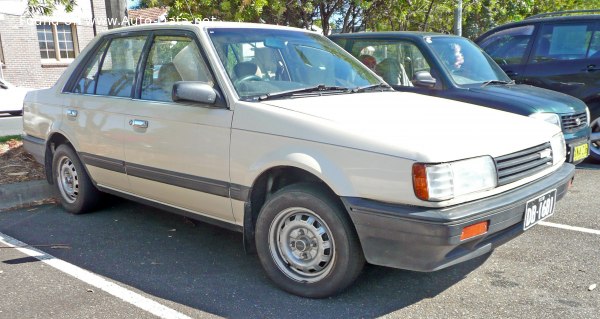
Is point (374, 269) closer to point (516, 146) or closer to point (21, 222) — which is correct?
point (516, 146)

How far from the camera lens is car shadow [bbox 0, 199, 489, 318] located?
332 centimetres

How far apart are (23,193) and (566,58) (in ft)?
22.2

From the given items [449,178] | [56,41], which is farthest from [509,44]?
[56,41]

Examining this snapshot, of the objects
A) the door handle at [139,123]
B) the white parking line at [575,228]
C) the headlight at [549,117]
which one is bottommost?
the white parking line at [575,228]

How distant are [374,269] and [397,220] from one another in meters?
1.02

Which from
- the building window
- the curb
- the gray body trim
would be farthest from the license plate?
the building window

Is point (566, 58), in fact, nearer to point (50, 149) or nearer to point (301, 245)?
point (301, 245)

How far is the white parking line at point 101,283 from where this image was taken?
325 centimetres

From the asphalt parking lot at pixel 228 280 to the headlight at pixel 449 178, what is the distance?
0.76 metres

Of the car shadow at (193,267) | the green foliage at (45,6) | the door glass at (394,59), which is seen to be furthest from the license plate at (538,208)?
the green foliage at (45,6)

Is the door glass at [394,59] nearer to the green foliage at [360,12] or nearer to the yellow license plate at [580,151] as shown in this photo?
the yellow license plate at [580,151]

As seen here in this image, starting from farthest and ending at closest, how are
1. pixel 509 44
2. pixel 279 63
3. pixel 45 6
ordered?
pixel 45 6 → pixel 509 44 → pixel 279 63

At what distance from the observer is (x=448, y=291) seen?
3.48 metres

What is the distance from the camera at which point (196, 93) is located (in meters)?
3.60
